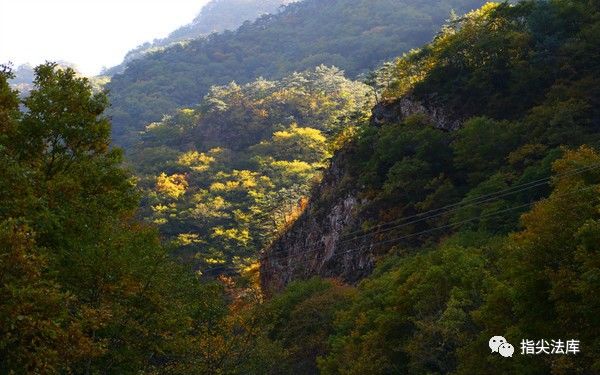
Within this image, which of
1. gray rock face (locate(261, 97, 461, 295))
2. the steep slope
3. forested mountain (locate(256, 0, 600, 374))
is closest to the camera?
forested mountain (locate(256, 0, 600, 374))

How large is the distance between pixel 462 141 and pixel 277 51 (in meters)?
131

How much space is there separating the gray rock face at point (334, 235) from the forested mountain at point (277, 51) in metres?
79.8

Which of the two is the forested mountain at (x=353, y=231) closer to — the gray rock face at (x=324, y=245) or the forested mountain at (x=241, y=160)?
A: the gray rock face at (x=324, y=245)

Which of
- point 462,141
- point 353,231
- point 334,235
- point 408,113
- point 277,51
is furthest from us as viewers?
point 277,51

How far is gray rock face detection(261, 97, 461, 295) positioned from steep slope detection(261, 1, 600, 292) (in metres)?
0.10

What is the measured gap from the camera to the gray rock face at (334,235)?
124ft

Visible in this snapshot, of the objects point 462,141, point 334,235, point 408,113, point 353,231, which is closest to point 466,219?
point 462,141

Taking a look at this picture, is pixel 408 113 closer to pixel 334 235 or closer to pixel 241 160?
pixel 334 235

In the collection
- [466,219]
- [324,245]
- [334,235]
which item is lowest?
[466,219]

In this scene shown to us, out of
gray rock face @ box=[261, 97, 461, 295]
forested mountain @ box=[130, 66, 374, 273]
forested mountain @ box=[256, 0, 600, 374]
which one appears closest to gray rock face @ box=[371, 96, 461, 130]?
gray rock face @ box=[261, 97, 461, 295]

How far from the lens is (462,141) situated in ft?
112

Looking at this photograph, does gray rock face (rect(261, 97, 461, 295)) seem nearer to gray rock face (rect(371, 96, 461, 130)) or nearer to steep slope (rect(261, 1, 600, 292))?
gray rock face (rect(371, 96, 461, 130))

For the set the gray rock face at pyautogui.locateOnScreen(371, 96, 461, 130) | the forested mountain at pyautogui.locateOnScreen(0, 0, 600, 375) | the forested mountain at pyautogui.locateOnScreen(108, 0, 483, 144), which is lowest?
the forested mountain at pyautogui.locateOnScreen(0, 0, 600, 375)

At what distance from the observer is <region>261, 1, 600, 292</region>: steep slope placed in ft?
98.6
